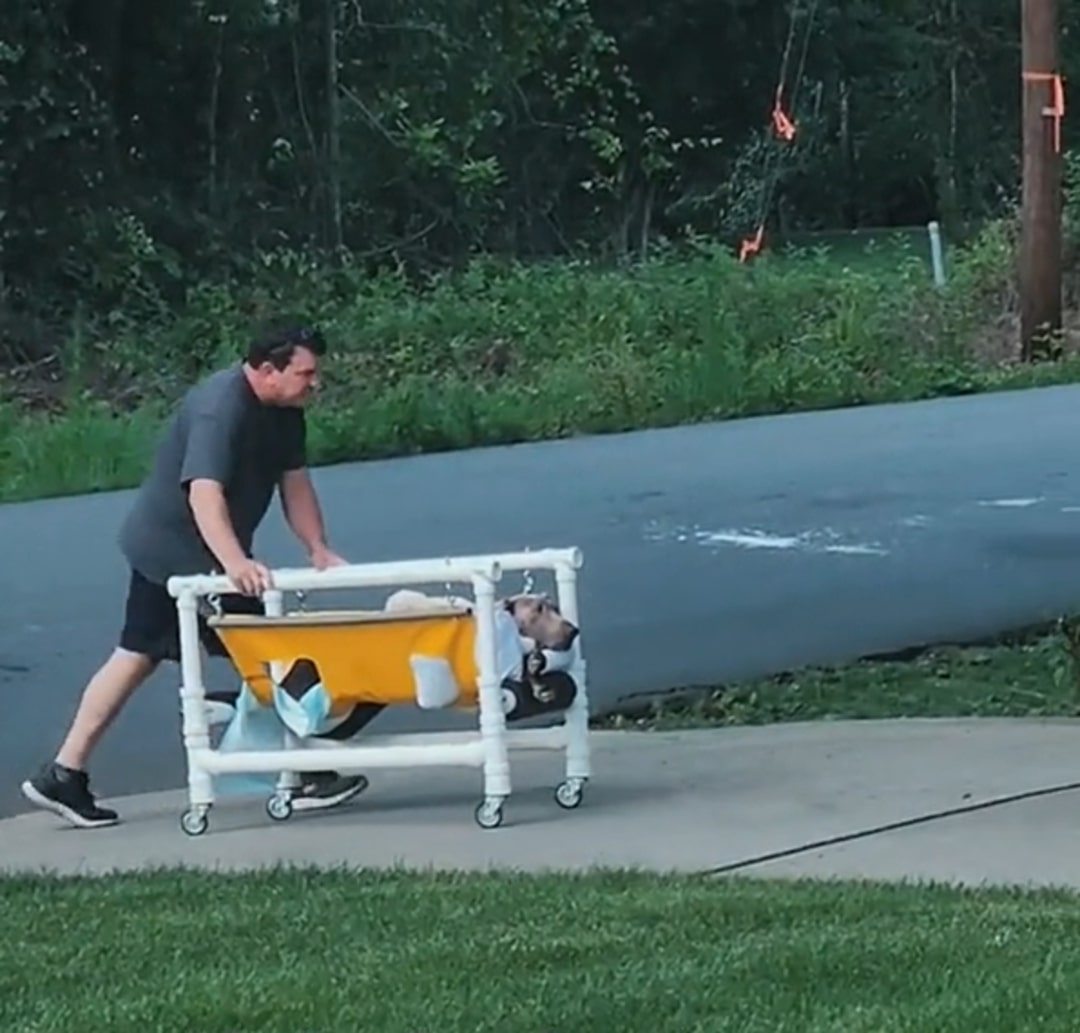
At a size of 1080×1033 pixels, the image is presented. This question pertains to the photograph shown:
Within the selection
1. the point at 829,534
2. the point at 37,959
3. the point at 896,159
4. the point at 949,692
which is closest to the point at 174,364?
the point at 829,534

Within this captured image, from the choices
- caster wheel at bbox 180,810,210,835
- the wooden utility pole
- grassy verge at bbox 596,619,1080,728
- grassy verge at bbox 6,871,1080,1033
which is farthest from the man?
the wooden utility pole

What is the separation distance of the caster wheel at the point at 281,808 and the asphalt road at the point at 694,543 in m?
0.91

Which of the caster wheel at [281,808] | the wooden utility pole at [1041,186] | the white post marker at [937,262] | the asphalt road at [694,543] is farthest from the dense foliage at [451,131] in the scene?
the caster wheel at [281,808]

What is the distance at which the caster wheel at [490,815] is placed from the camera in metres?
7.55

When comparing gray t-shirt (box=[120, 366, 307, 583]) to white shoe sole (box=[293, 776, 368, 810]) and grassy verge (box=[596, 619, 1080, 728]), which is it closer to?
white shoe sole (box=[293, 776, 368, 810])

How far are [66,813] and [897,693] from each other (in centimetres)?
352

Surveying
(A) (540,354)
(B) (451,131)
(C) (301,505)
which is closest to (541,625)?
(C) (301,505)

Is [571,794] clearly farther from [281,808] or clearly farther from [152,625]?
[152,625]

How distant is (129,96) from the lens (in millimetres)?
31156

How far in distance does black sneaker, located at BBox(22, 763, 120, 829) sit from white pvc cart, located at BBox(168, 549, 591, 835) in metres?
0.29

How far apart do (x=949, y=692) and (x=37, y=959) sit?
501cm

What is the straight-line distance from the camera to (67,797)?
7844 millimetres

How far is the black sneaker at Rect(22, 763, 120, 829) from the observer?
25.7 ft

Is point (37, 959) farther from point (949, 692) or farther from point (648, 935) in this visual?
point (949, 692)
